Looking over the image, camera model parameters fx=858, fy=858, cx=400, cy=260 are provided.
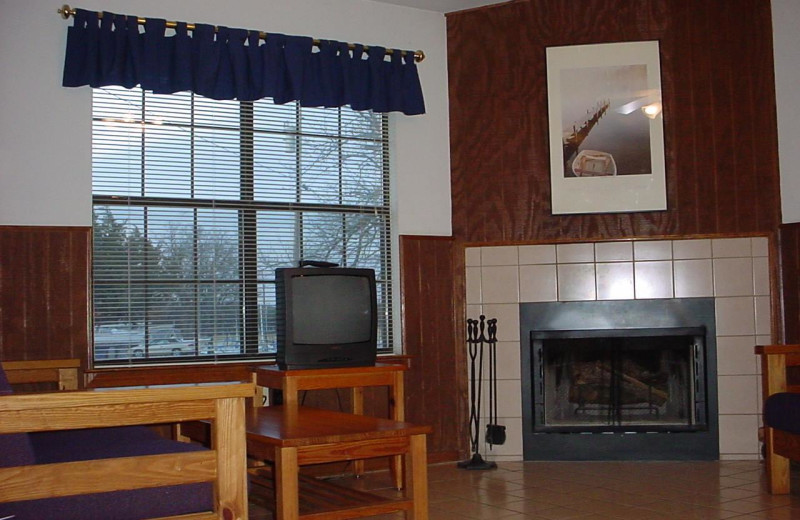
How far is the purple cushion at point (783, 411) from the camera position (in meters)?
3.80

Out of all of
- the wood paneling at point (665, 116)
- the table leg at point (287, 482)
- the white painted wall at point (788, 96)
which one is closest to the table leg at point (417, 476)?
the table leg at point (287, 482)

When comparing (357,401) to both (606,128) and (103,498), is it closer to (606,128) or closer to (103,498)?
(606,128)

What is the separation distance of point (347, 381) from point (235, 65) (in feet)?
5.83

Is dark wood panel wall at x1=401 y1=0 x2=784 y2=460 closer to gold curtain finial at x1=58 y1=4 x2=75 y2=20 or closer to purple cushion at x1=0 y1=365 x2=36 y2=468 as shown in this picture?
gold curtain finial at x1=58 y1=4 x2=75 y2=20

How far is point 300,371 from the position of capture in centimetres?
413

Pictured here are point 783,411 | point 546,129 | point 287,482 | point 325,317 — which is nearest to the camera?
point 287,482

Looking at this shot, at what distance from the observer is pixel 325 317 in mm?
4371

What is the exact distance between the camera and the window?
4.42 metres

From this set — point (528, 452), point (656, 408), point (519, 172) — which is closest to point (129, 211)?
point (519, 172)

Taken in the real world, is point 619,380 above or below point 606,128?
below

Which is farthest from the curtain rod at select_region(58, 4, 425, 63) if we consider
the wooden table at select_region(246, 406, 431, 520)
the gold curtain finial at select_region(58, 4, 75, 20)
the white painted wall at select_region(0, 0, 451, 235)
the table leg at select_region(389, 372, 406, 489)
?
the wooden table at select_region(246, 406, 431, 520)

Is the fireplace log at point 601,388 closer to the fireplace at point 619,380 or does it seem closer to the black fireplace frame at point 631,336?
the fireplace at point 619,380

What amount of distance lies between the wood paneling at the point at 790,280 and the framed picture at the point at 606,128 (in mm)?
699

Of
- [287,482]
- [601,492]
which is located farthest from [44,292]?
[601,492]
